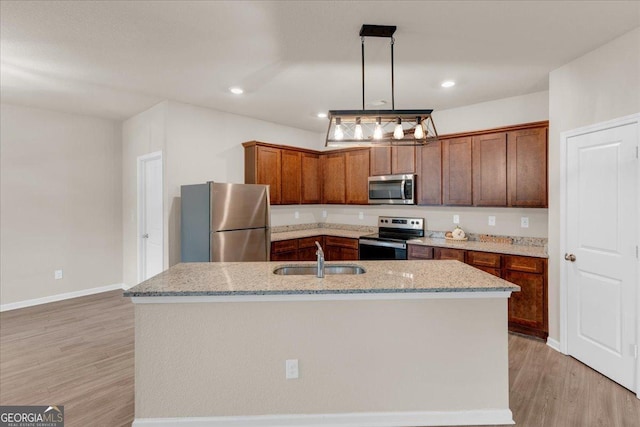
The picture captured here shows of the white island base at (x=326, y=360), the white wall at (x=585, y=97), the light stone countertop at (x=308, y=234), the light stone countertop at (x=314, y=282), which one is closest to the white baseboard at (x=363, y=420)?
the white island base at (x=326, y=360)

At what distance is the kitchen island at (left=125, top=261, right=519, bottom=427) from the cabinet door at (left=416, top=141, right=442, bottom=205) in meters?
2.41

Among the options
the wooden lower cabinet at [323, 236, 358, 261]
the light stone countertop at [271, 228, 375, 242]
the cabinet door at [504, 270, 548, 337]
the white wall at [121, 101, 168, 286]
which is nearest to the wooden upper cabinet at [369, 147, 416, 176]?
the light stone countertop at [271, 228, 375, 242]

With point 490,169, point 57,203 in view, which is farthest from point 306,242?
point 57,203

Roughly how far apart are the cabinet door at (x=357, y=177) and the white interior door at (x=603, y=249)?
259 cm

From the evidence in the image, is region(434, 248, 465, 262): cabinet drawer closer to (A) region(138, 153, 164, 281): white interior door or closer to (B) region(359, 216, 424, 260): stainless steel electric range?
(B) region(359, 216, 424, 260): stainless steel electric range

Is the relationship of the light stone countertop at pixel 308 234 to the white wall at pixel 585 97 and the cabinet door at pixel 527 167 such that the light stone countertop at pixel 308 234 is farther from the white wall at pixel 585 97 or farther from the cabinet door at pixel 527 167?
the white wall at pixel 585 97

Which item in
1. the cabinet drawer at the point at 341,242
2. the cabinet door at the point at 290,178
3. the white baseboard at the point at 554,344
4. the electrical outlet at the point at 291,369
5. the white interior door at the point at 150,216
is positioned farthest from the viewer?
the cabinet door at the point at 290,178

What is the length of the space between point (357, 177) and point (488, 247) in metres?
2.17

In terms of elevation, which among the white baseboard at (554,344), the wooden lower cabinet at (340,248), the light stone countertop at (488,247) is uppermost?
the light stone countertop at (488,247)

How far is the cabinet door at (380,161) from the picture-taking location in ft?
15.6

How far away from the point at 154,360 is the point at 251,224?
2276 mm

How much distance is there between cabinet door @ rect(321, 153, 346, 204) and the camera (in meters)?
5.35

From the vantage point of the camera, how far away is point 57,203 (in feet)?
15.1

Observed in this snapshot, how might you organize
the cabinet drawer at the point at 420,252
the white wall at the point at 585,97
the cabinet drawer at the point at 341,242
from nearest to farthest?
the white wall at the point at 585,97 → the cabinet drawer at the point at 420,252 → the cabinet drawer at the point at 341,242
